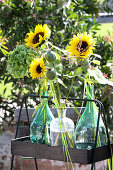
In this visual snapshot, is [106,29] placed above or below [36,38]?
above

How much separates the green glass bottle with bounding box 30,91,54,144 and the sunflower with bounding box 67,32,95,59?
0.63ft

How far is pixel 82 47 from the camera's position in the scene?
91cm

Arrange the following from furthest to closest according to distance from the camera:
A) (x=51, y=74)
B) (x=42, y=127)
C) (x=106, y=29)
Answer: (x=106, y=29) → (x=42, y=127) → (x=51, y=74)

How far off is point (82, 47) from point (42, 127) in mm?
281

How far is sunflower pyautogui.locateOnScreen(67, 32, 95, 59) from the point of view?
0.90 m

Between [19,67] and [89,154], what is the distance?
32 centimetres

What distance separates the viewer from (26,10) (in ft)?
7.61

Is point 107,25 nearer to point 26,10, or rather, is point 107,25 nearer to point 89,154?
point 26,10

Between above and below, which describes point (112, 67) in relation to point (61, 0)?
below

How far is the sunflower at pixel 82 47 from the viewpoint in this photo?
0.90 metres

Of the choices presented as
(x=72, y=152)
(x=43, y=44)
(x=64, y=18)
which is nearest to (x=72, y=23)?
(x=64, y=18)

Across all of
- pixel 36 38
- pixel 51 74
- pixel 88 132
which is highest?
pixel 36 38

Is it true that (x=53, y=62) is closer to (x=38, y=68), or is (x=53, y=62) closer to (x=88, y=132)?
(x=38, y=68)

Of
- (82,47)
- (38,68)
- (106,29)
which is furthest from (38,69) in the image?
(106,29)
